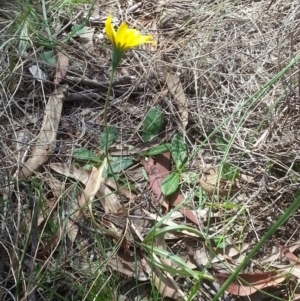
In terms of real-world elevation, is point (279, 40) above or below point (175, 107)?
above

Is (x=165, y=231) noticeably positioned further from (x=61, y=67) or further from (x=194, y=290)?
(x=61, y=67)

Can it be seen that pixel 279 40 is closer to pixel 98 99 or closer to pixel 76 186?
pixel 98 99

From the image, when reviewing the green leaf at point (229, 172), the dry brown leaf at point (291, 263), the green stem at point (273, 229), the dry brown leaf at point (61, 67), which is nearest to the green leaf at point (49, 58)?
the dry brown leaf at point (61, 67)

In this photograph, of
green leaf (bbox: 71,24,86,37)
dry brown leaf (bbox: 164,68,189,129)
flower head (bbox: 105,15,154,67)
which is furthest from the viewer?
green leaf (bbox: 71,24,86,37)

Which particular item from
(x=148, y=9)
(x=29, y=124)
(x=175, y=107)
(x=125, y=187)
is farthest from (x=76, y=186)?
(x=148, y=9)

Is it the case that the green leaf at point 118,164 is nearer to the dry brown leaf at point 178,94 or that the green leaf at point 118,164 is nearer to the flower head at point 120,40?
the dry brown leaf at point 178,94

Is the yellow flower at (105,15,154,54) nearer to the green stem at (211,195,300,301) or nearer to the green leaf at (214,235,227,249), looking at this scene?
the green stem at (211,195,300,301)

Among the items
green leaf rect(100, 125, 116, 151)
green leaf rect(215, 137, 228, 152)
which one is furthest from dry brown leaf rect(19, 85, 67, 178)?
green leaf rect(215, 137, 228, 152)
